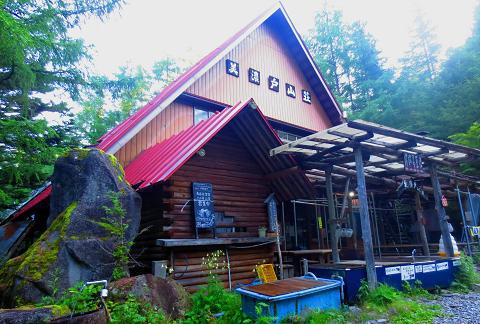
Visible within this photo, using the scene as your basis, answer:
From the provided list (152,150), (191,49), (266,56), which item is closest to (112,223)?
(152,150)

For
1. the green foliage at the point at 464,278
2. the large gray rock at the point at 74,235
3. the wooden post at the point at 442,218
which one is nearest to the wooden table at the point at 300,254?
the wooden post at the point at 442,218

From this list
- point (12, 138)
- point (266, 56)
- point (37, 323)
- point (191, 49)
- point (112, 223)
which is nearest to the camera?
point (37, 323)

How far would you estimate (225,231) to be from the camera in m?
9.86

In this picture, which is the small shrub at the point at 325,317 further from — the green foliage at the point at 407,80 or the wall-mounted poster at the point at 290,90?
the green foliage at the point at 407,80

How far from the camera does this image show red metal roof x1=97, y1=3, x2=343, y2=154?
10.3m

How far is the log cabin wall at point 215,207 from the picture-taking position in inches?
332

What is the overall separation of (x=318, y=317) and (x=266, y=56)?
12.9 meters

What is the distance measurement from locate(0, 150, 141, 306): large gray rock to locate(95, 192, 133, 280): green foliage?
0.07m

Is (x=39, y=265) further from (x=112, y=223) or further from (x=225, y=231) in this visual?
(x=225, y=231)

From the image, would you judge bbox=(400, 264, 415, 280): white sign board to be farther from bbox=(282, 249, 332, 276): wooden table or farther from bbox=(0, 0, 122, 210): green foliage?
bbox=(0, 0, 122, 210): green foliage

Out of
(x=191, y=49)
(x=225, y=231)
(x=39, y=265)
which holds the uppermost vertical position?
(x=191, y=49)

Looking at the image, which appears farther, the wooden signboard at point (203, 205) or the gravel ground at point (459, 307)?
the wooden signboard at point (203, 205)

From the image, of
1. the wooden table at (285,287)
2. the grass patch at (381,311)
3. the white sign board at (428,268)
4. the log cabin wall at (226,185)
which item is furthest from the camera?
the white sign board at (428,268)

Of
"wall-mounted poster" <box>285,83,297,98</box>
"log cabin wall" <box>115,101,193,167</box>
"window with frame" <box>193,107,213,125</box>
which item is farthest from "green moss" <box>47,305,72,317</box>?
"wall-mounted poster" <box>285,83,297,98</box>
